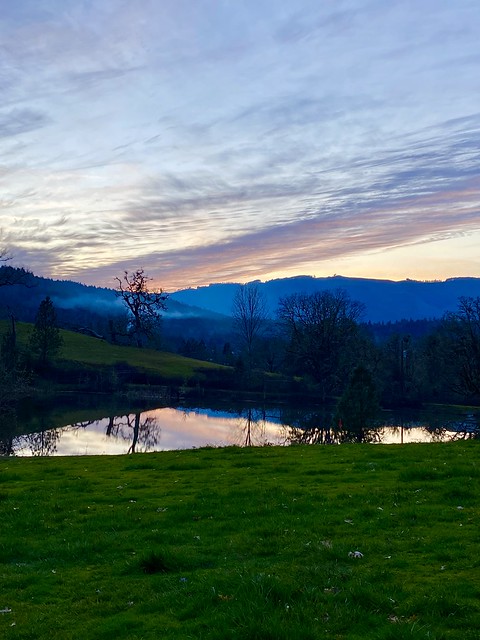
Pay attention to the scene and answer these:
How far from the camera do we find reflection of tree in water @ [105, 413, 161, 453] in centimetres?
5232

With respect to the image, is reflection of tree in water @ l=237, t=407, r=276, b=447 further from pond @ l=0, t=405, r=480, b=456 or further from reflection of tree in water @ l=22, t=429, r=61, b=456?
reflection of tree in water @ l=22, t=429, r=61, b=456

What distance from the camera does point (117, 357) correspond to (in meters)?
126

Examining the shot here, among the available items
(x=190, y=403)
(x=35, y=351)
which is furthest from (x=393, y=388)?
(x=35, y=351)

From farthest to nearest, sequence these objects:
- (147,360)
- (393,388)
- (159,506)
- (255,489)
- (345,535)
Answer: (147,360) → (393,388) → (255,489) → (159,506) → (345,535)

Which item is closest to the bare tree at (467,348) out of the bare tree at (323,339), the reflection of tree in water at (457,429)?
the reflection of tree in water at (457,429)

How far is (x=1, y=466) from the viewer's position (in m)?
28.4

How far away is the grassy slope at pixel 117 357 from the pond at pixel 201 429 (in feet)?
114

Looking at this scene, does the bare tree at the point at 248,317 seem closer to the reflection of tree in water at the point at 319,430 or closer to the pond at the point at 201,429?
the pond at the point at 201,429

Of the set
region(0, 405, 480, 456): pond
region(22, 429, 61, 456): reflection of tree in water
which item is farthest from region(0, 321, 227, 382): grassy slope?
region(22, 429, 61, 456): reflection of tree in water

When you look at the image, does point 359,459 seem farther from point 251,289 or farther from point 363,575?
point 251,289

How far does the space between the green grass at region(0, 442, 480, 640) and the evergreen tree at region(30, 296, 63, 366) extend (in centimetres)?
8807

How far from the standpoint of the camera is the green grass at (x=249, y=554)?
836 cm

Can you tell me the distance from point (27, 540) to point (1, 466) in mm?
15802

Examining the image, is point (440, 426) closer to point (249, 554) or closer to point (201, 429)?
point (201, 429)
